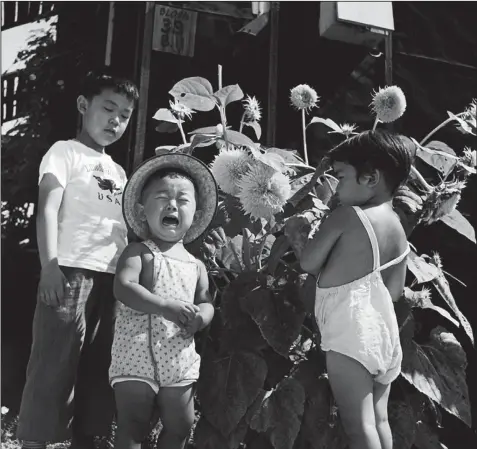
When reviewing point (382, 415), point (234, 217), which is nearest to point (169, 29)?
point (234, 217)

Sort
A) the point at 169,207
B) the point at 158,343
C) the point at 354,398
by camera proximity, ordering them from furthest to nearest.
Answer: the point at 169,207, the point at 158,343, the point at 354,398

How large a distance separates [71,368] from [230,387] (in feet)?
1.68

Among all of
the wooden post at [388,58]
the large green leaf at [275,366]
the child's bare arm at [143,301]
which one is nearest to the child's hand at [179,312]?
the child's bare arm at [143,301]

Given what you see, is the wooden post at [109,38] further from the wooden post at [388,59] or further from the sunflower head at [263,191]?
the sunflower head at [263,191]

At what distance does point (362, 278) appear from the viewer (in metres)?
2.17

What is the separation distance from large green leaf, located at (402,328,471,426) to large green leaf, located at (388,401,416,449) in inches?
4.2

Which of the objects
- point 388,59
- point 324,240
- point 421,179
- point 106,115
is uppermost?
point 388,59

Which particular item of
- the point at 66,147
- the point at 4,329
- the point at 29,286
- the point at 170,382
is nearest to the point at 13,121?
the point at 29,286

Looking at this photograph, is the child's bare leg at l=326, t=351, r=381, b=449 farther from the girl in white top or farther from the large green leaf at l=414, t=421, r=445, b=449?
the large green leaf at l=414, t=421, r=445, b=449

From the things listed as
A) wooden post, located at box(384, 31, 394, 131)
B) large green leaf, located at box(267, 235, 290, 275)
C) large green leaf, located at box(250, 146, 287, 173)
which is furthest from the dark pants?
wooden post, located at box(384, 31, 394, 131)

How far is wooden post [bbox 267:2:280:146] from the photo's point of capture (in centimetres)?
424

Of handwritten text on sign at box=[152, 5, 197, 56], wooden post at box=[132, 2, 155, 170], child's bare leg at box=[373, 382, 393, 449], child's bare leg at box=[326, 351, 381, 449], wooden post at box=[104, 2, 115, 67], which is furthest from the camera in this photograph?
wooden post at box=[104, 2, 115, 67]

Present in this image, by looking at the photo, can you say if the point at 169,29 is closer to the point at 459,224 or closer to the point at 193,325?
the point at 459,224

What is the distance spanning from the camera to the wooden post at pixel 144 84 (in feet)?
13.4
